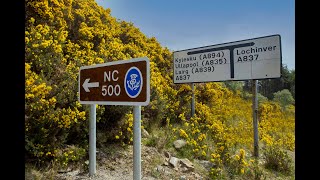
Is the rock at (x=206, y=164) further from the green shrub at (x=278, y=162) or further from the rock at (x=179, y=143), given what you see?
the green shrub at (x=278, y=162)

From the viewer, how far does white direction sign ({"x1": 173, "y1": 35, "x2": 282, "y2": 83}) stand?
20.7ft

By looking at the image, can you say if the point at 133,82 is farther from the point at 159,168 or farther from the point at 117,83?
the point at 159,168

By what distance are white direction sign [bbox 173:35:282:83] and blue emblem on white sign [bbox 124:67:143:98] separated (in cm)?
393

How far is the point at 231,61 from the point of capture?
6996 mm

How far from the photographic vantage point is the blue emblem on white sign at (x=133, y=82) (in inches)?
124

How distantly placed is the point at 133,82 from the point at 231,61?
4.25m

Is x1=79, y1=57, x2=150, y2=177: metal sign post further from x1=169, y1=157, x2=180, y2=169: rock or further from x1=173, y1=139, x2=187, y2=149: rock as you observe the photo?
x1=173, y1=139, x2=187, y2=149: rock

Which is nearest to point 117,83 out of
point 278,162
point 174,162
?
point 174,162

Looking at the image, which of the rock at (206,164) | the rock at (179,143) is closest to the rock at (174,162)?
the rock at (206,164)

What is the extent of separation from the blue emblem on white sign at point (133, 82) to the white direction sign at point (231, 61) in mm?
3933

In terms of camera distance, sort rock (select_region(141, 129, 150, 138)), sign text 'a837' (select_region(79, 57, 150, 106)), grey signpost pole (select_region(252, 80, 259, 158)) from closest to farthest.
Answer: sign text 'a837' (select_region(79, 57, 150, 106)), rock (select_region(141, 129, 150, 138)), grey signpost pole (select_region(252, 80, 259, 158))

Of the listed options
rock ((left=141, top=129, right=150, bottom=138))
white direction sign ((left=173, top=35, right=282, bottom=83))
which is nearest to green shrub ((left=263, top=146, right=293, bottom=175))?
white direction sign ((left=173, top=35, right=282, bottom=83))
